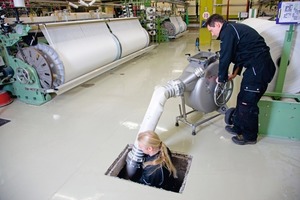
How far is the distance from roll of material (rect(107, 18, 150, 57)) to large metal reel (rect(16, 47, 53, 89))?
228 centimetres

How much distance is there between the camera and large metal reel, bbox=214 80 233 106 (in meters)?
2.44

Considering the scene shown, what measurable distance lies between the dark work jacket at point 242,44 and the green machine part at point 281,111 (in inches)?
16.1

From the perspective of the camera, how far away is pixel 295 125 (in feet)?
7.25

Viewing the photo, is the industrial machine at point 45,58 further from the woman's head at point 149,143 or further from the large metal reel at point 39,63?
the woman's head at point 149,143

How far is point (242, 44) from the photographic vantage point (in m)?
2.01

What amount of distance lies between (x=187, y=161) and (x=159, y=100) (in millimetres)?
664

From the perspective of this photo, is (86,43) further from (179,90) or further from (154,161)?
(154,161)

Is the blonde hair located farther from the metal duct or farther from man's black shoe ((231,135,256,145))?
man's black shoe ((231,135,256,145))

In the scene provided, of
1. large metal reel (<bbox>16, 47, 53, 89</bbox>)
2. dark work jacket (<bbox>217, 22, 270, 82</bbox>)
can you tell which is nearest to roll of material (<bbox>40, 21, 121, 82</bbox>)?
large metal reel (<bbox>16, 47, 53, 89</bbox>)

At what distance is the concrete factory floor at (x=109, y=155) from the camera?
1699 mm

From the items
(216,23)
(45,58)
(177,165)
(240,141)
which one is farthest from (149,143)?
(45,58)

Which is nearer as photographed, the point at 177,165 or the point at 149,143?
the point at 149,143

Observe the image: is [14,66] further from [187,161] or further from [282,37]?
[282,37]

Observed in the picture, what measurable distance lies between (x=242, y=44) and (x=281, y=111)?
846 mm
